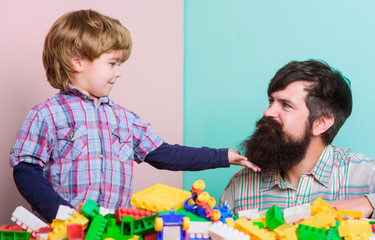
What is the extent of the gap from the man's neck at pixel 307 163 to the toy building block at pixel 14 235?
1.03 m

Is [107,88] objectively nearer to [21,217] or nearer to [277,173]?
[21,217]

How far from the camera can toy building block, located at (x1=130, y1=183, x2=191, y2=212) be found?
2.56 ft

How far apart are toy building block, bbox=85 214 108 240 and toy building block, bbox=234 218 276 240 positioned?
0.23 meters

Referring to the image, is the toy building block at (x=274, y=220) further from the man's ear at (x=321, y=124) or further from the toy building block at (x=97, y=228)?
the man's ear at (x=321, y=124)

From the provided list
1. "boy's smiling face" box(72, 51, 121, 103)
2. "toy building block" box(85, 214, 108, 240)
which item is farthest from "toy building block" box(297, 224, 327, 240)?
"boy's smiling face" box(72, 51, 121, 103)

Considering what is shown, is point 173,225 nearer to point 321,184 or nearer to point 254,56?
point 321,184

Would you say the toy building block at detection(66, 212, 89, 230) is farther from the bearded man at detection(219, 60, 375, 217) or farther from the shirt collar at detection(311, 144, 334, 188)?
the shirt collar at detection(311, 144, 334, 188)

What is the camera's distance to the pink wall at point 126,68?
1.44 metres

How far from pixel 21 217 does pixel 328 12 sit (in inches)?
65.4

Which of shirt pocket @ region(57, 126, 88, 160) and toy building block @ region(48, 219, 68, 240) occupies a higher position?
shirt pocket @ region(57, 126, 88, 160)

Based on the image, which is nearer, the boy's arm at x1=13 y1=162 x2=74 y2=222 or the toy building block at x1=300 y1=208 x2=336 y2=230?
the toy building block at x1=300 y1=208 x2=336 y2=230

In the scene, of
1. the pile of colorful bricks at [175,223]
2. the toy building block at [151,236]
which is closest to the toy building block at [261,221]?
the pile of colorful bricks at [175,223]

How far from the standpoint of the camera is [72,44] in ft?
4.01

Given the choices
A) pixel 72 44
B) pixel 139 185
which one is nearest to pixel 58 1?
pixel 72 44
